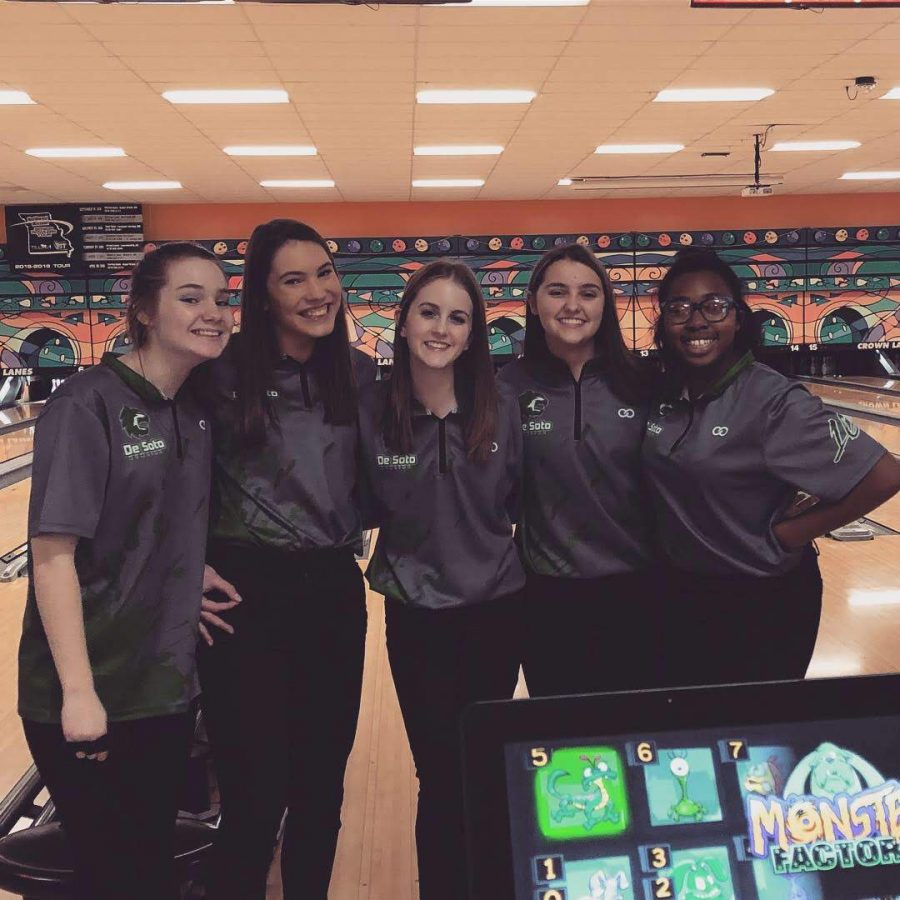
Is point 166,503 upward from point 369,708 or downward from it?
upward

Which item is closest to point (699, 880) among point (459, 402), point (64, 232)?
point (459, 402)

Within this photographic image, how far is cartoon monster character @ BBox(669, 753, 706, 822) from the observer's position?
519mm

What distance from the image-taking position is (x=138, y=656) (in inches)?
50.7

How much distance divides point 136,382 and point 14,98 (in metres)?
4.65

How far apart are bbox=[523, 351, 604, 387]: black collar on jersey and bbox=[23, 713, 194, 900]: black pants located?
32.6 inches

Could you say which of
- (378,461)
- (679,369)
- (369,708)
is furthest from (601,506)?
(369,708)

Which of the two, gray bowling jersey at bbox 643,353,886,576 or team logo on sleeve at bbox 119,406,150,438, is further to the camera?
gray bowling jersey at bbox 643,353,886,576

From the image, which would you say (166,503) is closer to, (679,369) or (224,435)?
(224,435)

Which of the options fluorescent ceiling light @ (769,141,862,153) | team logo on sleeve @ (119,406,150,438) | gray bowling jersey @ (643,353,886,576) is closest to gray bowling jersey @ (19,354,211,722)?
team logo on sleeve @ (119,406,150,438)

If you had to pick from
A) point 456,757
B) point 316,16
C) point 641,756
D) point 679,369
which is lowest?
point 456,757

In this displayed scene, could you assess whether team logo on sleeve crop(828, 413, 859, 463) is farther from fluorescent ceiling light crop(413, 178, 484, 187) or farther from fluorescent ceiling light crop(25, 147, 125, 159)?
fluorescent ceiling light crop(413, 178, 484, 187)

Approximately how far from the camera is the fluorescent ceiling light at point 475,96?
5.22 m

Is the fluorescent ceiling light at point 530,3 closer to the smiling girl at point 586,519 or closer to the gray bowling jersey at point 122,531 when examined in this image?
the smiling girl at point 586,519

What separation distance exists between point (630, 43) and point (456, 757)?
12.7 feet
